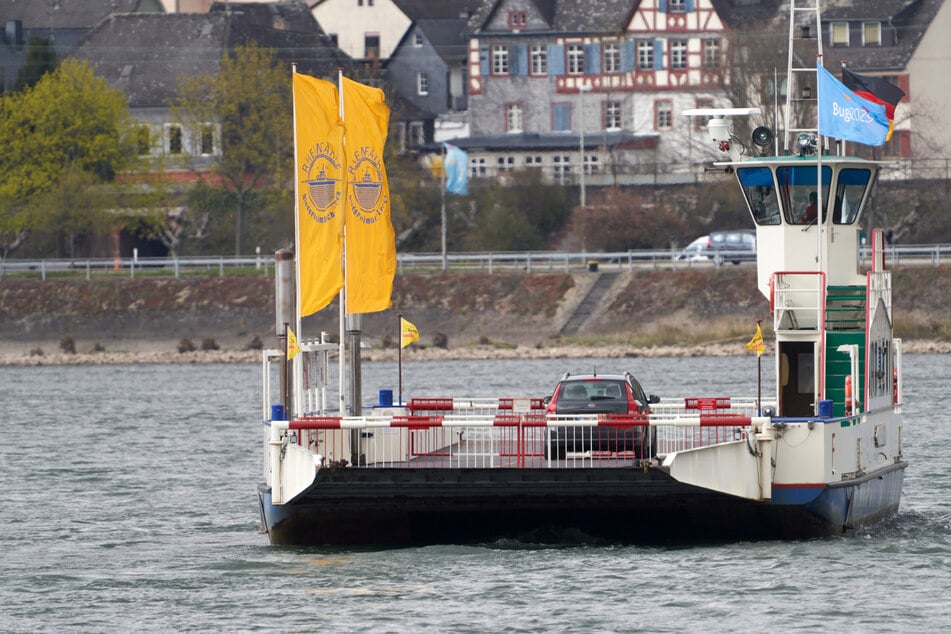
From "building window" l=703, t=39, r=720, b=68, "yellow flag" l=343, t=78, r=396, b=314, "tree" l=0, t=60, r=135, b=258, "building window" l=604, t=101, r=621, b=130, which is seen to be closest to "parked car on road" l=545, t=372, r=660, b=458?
"yellow flag" l=343, t=78, r=396, b=314

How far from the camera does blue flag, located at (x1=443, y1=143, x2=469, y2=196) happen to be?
98125 mm

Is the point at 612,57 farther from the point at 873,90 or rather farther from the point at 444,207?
the point at 873,90

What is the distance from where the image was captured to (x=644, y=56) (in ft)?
373

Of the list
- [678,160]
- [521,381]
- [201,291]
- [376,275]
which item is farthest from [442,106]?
[376,275]

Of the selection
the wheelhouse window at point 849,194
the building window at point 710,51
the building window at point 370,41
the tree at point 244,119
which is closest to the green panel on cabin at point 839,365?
the wheelhouse window at point 849,194

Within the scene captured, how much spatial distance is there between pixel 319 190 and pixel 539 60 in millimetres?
90565

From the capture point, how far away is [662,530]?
87.4 ft

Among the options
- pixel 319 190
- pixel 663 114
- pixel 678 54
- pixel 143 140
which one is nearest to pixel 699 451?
pixel 319 190

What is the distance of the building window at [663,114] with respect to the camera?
11238 cm

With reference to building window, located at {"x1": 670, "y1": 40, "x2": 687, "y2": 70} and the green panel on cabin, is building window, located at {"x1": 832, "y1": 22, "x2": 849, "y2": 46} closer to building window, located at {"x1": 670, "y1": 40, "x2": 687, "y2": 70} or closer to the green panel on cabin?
building window, located at {"x1": 670, "y1": 40, "x2": 687, "y2": 70}

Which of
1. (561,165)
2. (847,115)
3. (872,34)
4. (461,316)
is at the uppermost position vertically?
(872,34)

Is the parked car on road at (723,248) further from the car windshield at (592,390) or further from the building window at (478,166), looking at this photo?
the car windshield at (592,390)

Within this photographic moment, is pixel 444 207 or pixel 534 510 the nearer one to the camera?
pixel 534 510

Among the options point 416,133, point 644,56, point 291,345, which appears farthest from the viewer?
point 416,133
